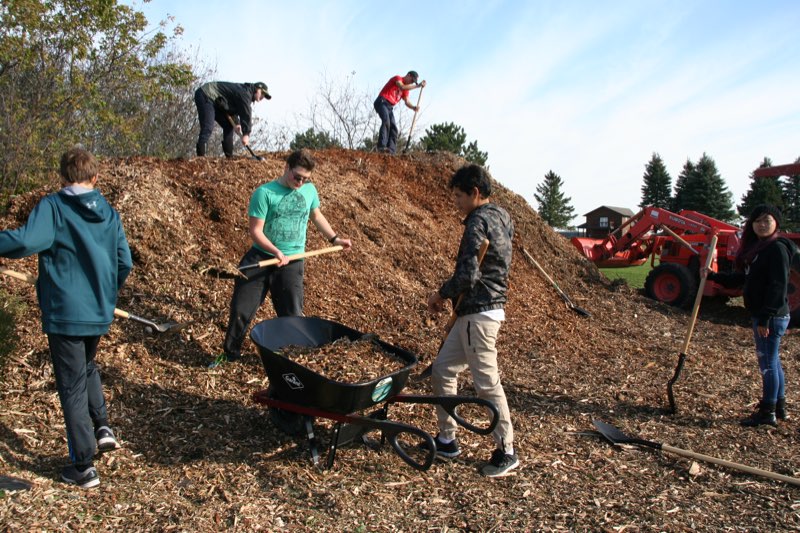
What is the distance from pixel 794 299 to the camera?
9820 mm

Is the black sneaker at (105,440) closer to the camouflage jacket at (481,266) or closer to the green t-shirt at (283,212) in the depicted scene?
the green t-shirt at (283,212)

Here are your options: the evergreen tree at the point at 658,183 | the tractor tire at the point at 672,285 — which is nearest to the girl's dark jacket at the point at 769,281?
the tractor tire at the point at 672,285

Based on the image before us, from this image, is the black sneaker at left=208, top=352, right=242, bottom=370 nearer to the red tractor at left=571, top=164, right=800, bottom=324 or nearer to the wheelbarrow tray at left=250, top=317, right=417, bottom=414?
the wheelbarrow tray at left=250, top=317, right=417, bottom=414

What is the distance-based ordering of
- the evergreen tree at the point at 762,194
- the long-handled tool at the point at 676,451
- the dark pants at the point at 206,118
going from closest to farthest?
the long-handled tool at the point at 676,451 → the dark pants at the point at 206,118 → the evergreen tree at the point at 762,194

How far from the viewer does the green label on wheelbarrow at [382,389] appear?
3350mm

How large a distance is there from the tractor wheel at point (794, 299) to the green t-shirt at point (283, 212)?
28.6ft

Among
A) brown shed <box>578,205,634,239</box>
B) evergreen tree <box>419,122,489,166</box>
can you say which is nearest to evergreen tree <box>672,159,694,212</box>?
brown shed <box>578,205,634,239</box>

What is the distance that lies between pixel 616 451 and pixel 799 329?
7.28m

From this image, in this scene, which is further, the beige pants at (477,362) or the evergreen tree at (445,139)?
the evergreen tree at (445,139)

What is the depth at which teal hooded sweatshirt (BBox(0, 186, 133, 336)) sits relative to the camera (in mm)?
2951

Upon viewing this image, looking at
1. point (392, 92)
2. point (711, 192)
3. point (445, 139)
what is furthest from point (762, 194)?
point (392, 92)

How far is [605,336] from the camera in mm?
7895

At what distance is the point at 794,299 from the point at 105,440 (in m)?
10.7

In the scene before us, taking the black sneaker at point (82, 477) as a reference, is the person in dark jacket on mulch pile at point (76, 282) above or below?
above
